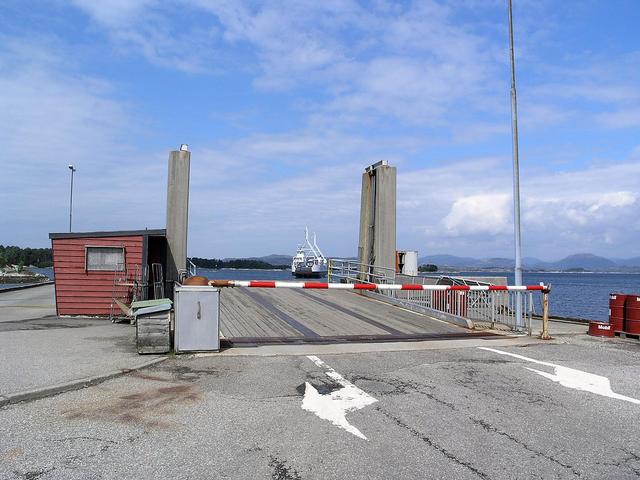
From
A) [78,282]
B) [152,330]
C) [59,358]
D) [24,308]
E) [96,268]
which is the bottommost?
[24,308]

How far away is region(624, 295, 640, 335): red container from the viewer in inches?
473

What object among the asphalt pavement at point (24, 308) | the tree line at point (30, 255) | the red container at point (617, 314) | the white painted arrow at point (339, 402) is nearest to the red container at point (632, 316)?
the red container at point (617, 314)

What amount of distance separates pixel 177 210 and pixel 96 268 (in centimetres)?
319

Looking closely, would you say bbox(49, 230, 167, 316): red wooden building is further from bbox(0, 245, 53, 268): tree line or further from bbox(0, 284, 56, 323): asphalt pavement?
bbox(0, 245, 53, 268): tree line

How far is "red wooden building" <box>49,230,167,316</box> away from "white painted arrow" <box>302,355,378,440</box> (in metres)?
11.3

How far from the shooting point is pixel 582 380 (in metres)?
7.81

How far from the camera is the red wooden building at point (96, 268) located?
17.0m

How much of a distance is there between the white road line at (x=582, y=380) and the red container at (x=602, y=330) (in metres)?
4.42

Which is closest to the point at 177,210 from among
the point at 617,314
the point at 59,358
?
the point at 59,358

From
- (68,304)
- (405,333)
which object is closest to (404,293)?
(405,333)

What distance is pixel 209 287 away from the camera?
9344mm

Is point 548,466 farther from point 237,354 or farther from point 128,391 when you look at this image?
point 237,354

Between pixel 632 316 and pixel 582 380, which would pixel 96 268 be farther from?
pixel 632 316

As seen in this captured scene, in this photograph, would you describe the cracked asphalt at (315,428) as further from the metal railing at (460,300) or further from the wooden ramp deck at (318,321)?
the metal railing at (460,300)
